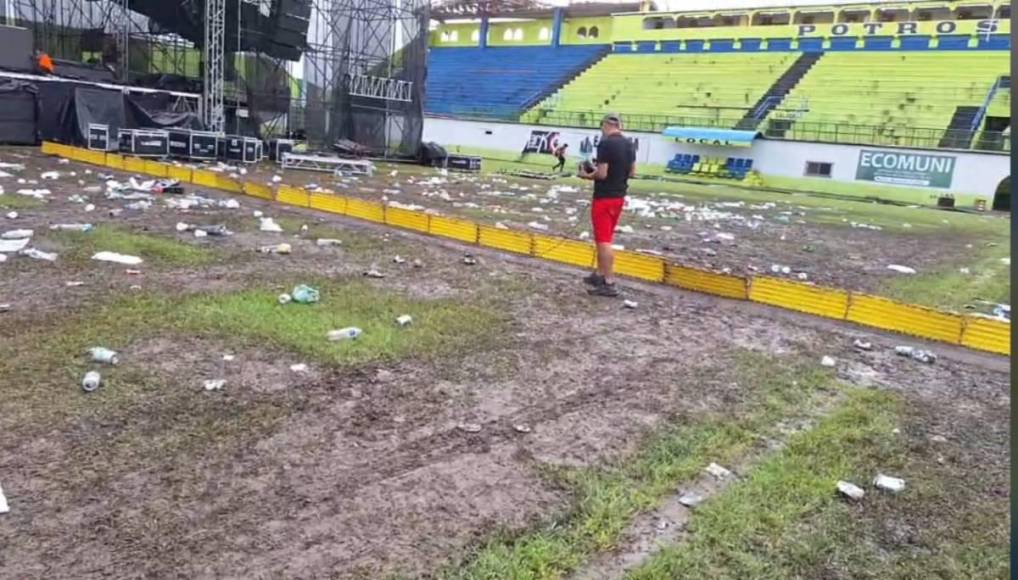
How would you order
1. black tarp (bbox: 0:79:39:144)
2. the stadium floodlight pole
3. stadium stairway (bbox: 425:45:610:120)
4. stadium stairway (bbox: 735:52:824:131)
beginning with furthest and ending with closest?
stadium stairway (bbox: 425:45:610:120) → stadium stairway (bbox: 735:52:824:131) → the stadium floodlight pole → black tarp (bbox: 0:79:39:144)

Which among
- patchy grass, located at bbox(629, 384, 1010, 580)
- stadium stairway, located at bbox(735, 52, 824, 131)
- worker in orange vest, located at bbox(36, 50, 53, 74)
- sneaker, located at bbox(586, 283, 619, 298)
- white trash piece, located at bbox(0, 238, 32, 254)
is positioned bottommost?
patchy grass, located at bbox(629, 384, 1010, 580)

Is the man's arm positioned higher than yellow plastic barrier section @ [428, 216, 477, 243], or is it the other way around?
the man's arm

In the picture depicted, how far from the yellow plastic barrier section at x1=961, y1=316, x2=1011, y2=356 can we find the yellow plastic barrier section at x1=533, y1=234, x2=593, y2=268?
11.3 ft

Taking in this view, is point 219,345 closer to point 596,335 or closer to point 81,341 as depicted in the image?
point 81,341

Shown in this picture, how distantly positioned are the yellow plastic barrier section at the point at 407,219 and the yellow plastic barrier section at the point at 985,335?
5.92 m

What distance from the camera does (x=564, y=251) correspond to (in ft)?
25.9

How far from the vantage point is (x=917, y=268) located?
9.23m

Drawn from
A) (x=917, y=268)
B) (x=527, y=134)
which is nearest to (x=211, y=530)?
(x=917, y=268)

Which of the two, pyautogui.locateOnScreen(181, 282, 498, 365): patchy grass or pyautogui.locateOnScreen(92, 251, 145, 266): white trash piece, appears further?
pyautogui.locateOnScreen(92, 251, 145, 266): white trash piece

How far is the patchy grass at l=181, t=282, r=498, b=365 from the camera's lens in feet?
14.5

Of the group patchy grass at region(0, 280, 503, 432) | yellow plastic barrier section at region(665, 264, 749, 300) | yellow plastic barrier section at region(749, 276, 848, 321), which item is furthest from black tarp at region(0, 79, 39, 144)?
yellow plastic barrier section at region(749, 276, 848, 321)

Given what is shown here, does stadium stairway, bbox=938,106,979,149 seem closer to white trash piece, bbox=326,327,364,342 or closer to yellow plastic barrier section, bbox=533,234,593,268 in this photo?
yellow plastic barrier section, bbox=533,234,593,268

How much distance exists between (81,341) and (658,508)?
335 centimetres

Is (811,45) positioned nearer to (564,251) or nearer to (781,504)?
(564,251)
